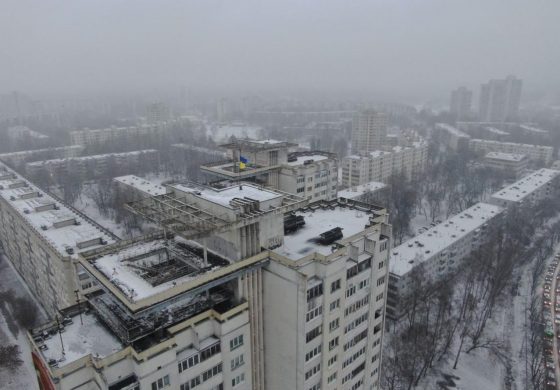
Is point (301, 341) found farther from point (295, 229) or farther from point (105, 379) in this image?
point (105, 379)

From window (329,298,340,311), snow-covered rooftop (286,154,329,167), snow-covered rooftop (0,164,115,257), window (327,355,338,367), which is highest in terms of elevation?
snow-covered rooftop (286,154,329,167)

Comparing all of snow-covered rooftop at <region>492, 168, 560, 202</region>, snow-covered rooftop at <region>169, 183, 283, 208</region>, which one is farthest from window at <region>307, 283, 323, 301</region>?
snow-covered rooftop at <region>492, 168, 560, 202</region>

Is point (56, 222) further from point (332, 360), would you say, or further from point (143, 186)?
point (332, 360)

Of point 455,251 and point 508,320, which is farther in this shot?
point 455,251

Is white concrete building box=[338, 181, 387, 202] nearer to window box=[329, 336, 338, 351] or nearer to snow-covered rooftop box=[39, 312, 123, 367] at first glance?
window box=[329, 336, 338, 351]

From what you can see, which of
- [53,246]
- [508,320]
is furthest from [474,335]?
[53,246]

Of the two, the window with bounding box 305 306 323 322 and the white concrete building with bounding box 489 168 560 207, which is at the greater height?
the window with bounding box 305 306 323 322
